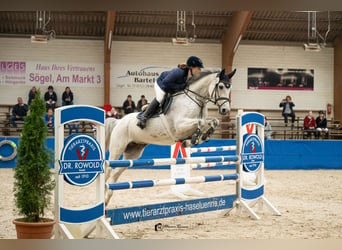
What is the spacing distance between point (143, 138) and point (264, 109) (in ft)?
39.1

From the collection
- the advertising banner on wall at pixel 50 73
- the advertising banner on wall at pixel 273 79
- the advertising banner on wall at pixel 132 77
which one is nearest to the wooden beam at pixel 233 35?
the advertising banner on wall at pixel 273 79

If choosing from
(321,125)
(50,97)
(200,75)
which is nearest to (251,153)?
(200,75)

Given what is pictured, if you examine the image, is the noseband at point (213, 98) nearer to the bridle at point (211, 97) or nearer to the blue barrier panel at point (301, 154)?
the bridle at point (211, 97)

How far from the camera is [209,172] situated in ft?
37.4

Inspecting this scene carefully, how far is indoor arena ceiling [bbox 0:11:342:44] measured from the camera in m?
15.6

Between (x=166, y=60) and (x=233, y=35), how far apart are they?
2270 mm

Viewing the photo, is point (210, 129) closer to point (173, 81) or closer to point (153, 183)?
point (173, 81)

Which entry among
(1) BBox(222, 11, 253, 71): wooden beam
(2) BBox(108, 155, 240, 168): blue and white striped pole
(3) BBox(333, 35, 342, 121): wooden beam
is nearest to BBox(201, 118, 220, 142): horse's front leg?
(2) BBox(108, 155, 240, 168): blue and white striped pole

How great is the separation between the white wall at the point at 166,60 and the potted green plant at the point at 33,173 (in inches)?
501

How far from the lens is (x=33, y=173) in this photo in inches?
146

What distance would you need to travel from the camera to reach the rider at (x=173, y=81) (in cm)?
541

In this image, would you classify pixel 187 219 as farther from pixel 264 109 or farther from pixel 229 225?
pixel 264 109

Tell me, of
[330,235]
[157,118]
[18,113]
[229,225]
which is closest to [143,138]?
[157,118]

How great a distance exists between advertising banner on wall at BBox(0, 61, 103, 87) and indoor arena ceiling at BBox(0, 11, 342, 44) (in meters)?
0.86
